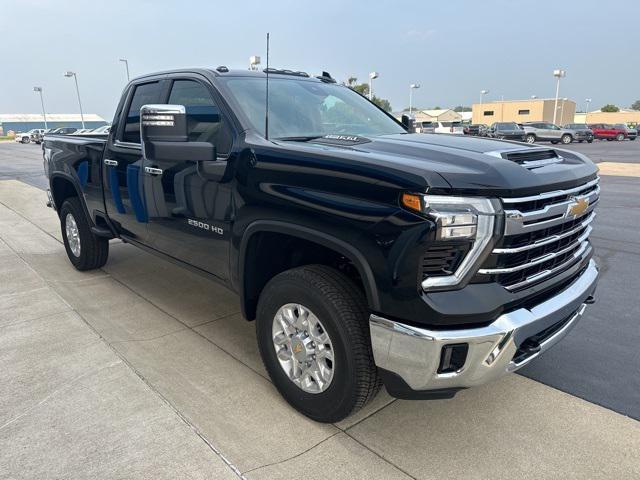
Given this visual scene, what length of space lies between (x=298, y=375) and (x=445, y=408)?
0.91m

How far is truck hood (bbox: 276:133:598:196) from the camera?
2.16m

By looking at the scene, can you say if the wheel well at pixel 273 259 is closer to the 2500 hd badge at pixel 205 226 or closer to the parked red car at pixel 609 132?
the 2500 hd badge at pixel 205 226

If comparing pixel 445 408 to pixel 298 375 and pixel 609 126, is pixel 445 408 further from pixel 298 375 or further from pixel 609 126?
pixel 609 126

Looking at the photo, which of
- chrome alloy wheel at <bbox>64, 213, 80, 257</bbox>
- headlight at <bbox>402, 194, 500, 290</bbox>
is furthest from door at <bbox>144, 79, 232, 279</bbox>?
chrome alloy wheel at <bbox>64, 213, 80, 257</bbox>

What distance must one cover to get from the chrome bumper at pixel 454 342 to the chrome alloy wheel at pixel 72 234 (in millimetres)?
4285

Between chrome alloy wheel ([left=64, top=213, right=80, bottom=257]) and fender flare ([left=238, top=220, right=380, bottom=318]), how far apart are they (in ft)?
10.4

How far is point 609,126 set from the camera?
41094 mm

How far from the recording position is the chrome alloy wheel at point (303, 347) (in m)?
2.64

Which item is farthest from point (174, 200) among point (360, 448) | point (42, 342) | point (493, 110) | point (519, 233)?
point (493, 110)

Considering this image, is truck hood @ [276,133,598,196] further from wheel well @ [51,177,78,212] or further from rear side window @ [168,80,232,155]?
wheel well @ [51,177,78,212]

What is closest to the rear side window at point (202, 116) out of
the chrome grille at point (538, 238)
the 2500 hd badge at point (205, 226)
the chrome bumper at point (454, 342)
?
the 2500 hd badge at point (205, 226)

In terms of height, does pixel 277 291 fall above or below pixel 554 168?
below

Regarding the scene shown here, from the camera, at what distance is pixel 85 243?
210 inches

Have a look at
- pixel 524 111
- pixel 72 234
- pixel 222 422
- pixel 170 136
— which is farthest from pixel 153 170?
pixel 524 111
